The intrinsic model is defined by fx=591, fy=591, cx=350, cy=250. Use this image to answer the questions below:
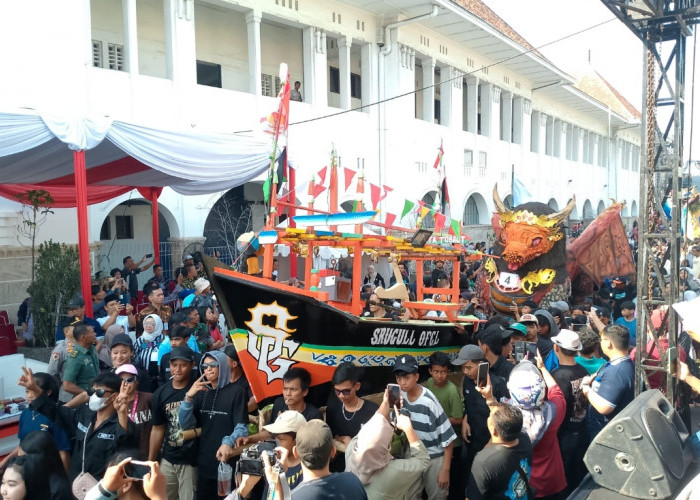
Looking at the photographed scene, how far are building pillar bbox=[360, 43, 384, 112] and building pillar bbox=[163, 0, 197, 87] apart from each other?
5613 millimetres

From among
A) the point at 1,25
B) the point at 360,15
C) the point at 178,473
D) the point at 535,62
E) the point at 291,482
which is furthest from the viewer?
the point at 535,62

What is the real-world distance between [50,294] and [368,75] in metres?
11.5

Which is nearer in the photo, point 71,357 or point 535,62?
point 71,357

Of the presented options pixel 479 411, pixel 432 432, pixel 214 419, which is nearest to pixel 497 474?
pixel 432 432

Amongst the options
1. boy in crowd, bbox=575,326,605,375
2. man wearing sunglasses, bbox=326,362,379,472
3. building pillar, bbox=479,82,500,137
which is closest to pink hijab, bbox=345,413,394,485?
man wearing sunglasses, bbox=326,362,379,472

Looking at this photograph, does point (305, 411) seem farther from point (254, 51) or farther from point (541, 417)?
point (254, 51)

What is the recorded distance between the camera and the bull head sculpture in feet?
32.3

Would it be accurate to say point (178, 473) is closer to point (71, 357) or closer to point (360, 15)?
point (71, 357)

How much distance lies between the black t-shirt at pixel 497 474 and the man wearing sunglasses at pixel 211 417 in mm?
1608

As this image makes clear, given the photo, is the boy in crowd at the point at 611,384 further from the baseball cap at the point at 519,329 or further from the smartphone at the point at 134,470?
the smartphone at the point at 134,470

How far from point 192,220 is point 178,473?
9.07 metres

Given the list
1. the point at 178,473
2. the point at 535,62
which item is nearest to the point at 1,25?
the point at 178,473

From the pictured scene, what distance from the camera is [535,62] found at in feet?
74.0

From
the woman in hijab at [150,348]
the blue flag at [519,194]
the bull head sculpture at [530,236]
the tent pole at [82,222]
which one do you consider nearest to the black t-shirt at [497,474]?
the woman in hijab at [150,348]
